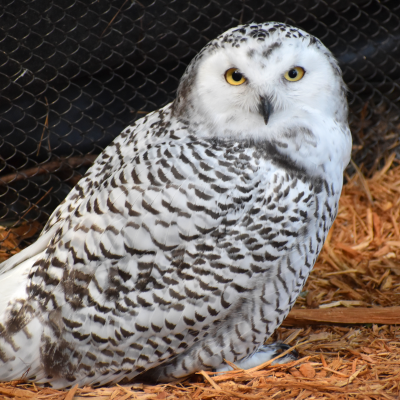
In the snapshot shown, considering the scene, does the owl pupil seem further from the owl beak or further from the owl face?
the owl beak

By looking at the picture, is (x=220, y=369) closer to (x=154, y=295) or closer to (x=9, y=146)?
(x=154, y=295)

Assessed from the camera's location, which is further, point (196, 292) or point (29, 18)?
point (29, 18)

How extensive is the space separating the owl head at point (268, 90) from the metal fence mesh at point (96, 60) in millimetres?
1575

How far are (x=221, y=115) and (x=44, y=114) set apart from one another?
1.99 m

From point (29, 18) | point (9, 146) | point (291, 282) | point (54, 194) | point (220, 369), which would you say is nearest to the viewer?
point (291, 282)

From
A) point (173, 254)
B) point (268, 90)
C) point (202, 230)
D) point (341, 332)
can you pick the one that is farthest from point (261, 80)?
point (341, 332)

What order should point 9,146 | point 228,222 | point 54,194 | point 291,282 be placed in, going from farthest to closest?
point 54,194 → point 9,146 → point 291,282 → point 228,222

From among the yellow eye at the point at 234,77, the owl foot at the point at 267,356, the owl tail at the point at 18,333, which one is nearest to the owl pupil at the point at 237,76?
the yellow eye at the point at 234,77

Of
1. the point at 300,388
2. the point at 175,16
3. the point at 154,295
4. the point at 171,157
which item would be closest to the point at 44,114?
the point at 175,16

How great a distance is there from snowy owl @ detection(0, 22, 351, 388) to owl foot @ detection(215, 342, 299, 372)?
1.19ft

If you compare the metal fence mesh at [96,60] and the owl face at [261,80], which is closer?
the owl face at [261,80]

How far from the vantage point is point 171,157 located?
2.05 metres

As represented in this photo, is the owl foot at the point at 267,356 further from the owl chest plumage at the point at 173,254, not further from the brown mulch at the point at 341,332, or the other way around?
the owl chest plumage at the point at 173,254

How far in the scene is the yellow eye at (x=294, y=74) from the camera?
1.99m
